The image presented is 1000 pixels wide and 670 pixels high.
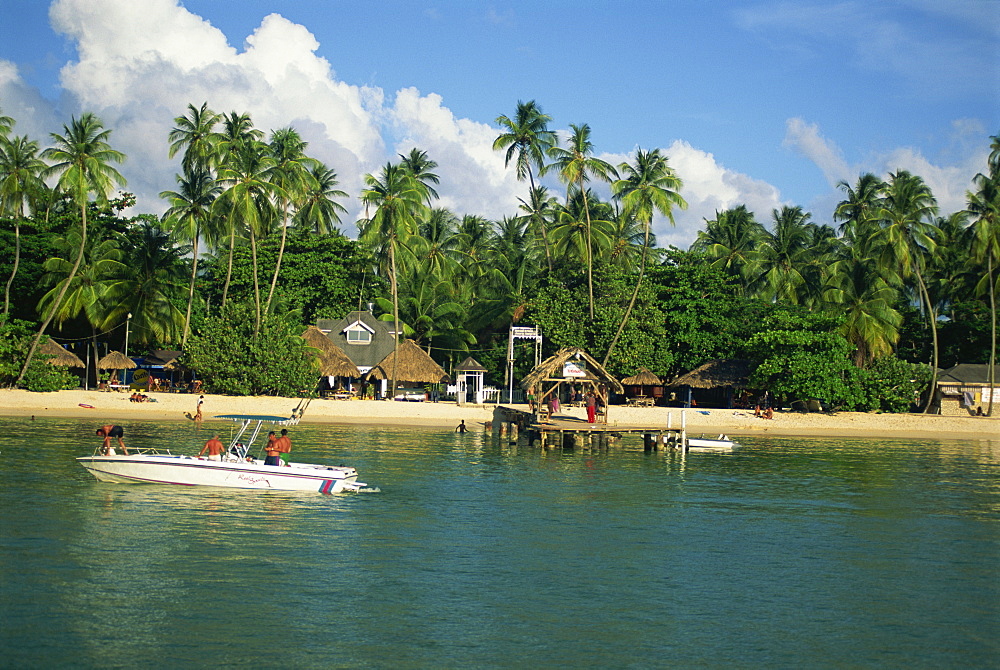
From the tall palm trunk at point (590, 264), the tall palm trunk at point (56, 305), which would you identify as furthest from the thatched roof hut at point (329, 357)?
the tall palm trunk at point (590, 264)

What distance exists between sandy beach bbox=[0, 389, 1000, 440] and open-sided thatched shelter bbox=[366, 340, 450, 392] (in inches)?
180

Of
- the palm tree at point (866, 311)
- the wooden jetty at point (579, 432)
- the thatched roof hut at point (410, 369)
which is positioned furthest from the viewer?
the thatched roof hut at point (410, 369)

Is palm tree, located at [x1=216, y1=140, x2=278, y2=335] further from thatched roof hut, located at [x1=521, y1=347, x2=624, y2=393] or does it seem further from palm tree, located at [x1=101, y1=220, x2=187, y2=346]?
thatched roof hut, located at [x1=521, y1=347, x2=624, y2=393]

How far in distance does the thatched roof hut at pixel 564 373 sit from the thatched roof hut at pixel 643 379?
15696 millimetres

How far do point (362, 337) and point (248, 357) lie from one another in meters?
11.7

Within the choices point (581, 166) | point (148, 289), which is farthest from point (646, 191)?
point (148, 289)

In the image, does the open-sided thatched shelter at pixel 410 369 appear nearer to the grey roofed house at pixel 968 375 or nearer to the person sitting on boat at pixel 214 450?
the grey roofed house at pixel 968 375

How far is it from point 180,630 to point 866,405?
1897 inches

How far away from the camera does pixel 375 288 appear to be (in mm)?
67938

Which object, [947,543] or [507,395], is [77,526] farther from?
[507,395]

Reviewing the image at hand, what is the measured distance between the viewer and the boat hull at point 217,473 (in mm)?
23562

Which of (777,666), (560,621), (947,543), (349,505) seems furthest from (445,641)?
(947,543)

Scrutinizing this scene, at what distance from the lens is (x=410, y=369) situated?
191ft

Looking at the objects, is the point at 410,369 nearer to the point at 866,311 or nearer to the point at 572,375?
the point at 572,375
